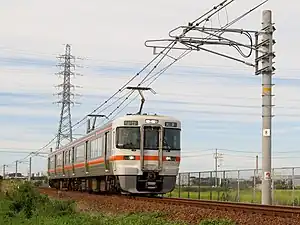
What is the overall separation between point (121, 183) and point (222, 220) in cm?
1222

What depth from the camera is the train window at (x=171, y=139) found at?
25.8 metres

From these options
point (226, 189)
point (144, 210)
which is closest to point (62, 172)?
point (226, 189)

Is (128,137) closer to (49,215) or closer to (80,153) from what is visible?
(49,215)

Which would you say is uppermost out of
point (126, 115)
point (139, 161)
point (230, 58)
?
point (230, 58)

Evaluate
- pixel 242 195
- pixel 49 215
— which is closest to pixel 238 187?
pixel 242 195

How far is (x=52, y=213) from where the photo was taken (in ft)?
67.4

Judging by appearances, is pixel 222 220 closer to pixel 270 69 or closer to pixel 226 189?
pixel 270 69

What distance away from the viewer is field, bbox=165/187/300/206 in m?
28.5

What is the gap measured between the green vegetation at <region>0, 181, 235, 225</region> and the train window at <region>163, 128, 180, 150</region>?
5126 millimetres

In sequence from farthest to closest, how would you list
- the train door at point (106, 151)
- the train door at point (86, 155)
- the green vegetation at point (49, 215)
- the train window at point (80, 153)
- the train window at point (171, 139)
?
the train window at point (80, 153)
the train door at point (86, 155)
the train door at point (106, 151)
the train window at point (171, 139)
the green vegetation at point (49, 215)

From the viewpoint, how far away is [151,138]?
83.9ft

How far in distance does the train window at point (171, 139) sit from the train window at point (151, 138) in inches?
13.8

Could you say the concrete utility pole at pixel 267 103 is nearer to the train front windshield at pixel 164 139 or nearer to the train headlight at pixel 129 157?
the train front windshield at pixel 164 139

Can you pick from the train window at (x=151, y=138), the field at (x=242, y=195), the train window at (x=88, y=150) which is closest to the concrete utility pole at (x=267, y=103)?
the train window at (x=151, y=138)
